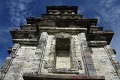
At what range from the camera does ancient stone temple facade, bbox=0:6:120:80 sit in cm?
641

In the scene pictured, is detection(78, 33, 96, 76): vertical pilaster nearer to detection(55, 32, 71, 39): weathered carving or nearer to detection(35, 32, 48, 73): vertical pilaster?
detection(55, 32, 71, 39): weathered carving

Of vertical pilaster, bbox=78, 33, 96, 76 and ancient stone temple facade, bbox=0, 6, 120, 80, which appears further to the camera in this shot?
ancient stone temple facade, bbox=0, 6, 120, 80

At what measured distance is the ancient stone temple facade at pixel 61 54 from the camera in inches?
252

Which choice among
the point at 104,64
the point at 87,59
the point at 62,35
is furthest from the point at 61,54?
the point at 104,64

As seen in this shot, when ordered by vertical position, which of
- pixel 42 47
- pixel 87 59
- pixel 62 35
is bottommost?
pixel 87 59

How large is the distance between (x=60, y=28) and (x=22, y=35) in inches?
94.5

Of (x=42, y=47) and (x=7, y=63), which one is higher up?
(x=42, y=47)

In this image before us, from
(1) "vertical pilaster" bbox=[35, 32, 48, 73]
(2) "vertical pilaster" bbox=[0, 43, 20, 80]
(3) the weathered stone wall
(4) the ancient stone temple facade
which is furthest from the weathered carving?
(2) "vertical pilaster" bbox=[0, 43, 20, 80]

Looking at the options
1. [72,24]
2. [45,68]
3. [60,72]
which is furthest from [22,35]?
[60,72]

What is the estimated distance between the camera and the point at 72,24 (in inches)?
376

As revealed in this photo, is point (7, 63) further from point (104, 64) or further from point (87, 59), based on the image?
point (104, 64)

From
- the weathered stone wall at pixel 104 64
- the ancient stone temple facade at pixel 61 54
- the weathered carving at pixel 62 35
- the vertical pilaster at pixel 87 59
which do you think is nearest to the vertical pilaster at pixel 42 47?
the ancient stone temple facade at pixel 61 54

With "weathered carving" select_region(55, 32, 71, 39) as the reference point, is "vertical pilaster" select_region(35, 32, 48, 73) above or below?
below

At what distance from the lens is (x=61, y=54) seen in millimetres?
8492
